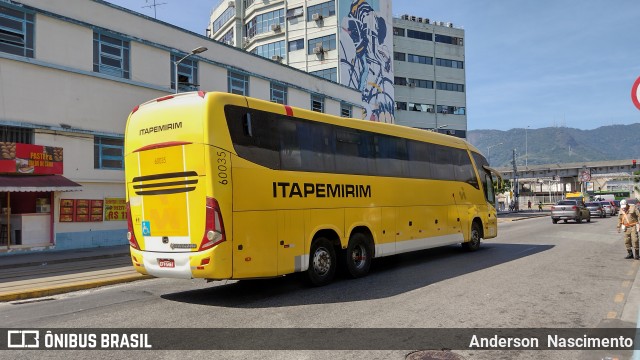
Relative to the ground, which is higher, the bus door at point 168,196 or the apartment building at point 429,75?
the apartment building at point 429,75

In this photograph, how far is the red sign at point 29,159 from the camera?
16.6 metres

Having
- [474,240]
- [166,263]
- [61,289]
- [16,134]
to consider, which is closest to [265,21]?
[16,134]

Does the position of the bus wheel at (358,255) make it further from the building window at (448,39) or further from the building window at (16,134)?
the building window at (448,39)

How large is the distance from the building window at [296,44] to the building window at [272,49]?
4.38 ft

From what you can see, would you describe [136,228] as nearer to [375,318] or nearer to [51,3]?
[375,318]

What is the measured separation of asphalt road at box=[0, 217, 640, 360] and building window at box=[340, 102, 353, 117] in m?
27.7

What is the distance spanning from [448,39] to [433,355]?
75.8 meters

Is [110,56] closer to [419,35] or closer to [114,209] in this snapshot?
[114,209]

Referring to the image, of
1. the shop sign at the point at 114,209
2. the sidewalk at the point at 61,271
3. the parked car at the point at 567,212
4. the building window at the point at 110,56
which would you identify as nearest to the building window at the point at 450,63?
the parked car at the point at 567,212

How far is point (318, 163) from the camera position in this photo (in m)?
9.46

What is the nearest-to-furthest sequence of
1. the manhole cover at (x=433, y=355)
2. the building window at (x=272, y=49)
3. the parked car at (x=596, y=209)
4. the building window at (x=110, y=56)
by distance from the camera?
the manhole cover at (x=433, y=355)
the building window at (x=110, y=56)
the parked car at (x=596, y=209)
the building window at (x=272, y=49)

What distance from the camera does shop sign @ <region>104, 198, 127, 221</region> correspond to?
2050 centimetres

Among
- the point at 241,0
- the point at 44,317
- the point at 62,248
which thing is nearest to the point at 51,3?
the point at 62,248

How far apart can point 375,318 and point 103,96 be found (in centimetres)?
1851
